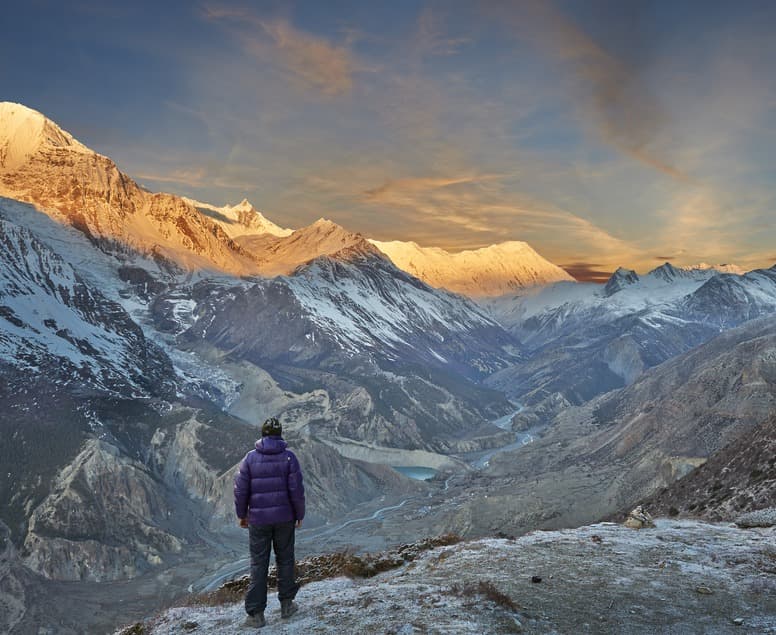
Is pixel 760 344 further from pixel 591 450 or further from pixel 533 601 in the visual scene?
pixel 533 601

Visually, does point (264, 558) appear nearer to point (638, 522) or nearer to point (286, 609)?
point (286, 609)

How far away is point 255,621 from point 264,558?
1.64m

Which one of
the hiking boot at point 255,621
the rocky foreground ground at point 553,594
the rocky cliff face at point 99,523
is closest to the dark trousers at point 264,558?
the hiking boot at point 255,621

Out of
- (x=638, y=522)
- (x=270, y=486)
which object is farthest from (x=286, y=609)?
(x=638, y=522)

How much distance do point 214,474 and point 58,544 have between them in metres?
63.2

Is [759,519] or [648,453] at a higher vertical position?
[759,519]

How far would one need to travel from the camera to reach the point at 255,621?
1550cm

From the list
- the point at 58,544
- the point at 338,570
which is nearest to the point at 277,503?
the point at 338,570

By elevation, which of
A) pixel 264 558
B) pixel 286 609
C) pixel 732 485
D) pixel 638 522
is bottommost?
pixel 732 485

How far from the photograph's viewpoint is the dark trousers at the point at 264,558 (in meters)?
A: 15.5

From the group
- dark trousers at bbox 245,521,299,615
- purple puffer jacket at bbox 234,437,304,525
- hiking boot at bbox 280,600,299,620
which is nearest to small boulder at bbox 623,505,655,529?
hiking boot at bbox 280,600,299,620

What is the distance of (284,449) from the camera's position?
623 inches

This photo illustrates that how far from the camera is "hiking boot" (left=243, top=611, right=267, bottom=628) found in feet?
50.6

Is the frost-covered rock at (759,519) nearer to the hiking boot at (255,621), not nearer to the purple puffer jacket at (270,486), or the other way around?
the purple puffer jacket at (270,486)
